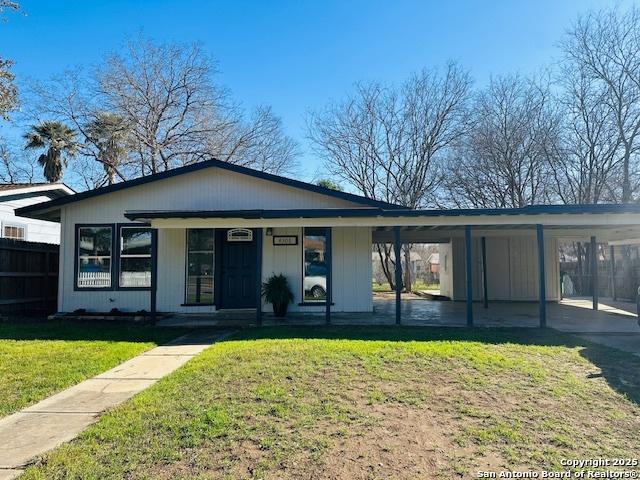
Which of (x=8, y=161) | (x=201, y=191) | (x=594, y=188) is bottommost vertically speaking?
(x=201, y=191)

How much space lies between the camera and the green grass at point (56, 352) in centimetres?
498

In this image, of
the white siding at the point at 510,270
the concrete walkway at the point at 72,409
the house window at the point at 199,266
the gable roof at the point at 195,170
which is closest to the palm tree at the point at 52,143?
the gable roof at the point at 195,170

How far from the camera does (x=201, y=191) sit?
1108cm

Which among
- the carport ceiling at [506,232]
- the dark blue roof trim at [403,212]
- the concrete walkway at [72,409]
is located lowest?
the concrete walkway at [72,409]

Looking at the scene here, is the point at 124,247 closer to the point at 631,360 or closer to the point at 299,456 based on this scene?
the point at 299,456

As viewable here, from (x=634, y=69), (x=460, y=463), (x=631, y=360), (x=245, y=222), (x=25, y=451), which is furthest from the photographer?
(x=634, y=69)

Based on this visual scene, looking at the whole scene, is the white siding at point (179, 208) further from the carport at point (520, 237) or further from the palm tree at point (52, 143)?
the palm tree at point (52, 143)

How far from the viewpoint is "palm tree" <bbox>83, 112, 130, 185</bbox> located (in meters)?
21.5

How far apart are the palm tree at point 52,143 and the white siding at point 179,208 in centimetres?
1216

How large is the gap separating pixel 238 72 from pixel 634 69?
51.2 ft

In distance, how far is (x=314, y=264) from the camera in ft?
35.7

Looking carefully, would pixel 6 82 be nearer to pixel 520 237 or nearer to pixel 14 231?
pixel 14 231

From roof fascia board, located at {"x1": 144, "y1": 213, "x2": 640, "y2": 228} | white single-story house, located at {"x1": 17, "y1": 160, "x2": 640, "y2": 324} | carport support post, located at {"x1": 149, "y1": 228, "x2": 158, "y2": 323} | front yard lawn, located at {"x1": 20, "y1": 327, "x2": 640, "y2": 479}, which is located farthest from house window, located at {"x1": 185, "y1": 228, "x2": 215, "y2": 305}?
front yard lawn, located at {"x1": 20, "y1": 327, "x2": 640, "y2": 479}

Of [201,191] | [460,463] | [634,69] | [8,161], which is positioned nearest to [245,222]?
[201,191]
